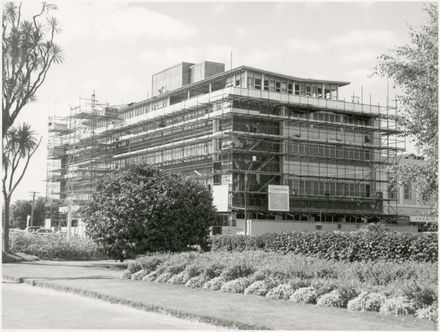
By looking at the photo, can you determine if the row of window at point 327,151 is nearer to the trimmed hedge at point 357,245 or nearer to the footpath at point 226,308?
the trimmed hedge at point 357,245

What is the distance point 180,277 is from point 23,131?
431 inches

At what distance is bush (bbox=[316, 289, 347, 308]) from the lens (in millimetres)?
11867

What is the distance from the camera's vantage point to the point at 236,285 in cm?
1462

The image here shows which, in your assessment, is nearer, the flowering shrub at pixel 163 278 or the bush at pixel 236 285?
the bush at pixel 236 285

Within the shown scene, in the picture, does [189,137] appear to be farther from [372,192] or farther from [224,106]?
[372,192]

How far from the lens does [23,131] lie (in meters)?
24.4

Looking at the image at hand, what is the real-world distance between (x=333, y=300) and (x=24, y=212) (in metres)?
97.6

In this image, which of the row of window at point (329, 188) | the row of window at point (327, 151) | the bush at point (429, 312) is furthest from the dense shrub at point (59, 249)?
the row of window at point (327, 151)

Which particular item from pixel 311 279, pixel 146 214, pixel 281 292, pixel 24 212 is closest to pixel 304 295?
pixel 281 292

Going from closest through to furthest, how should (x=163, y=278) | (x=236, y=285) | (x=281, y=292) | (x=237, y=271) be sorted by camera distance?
(x=281, y=292), (x=236, y=285), (x=237, y=271), (x=163, y=278)

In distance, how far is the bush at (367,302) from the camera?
1127cm

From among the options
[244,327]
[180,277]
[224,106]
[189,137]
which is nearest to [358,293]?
[244,327]

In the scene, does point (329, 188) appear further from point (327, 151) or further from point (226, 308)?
point (226, 308)

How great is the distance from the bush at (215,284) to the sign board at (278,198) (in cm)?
4377
